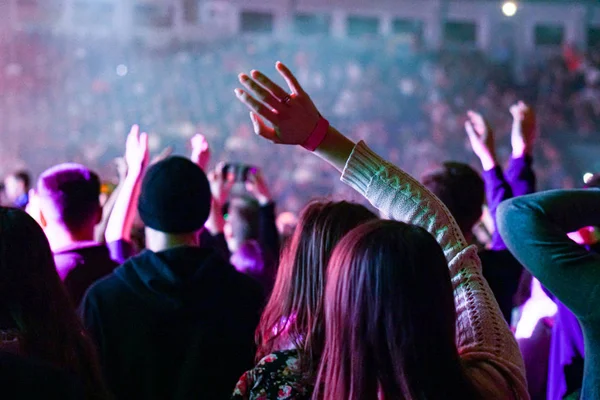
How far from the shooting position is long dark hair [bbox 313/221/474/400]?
2.93 feet

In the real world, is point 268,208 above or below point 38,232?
below

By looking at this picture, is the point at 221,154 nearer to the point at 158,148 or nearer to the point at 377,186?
the point at 158,148

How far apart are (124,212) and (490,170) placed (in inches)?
45.6

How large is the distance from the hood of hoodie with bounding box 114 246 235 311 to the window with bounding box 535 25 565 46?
10.4m

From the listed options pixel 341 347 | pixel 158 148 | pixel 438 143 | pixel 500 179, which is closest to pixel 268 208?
pixel 500 179

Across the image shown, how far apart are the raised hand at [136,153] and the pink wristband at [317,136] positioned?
1202 millimetres

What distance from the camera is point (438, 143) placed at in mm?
10328

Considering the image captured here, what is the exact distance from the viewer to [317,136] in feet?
3.68

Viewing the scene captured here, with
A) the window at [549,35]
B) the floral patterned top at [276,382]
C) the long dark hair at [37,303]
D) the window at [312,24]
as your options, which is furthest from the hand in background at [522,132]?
the window at [549,35]

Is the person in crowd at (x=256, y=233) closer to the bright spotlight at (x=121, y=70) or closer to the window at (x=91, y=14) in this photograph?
the bright spotlight at (x=121, y=70)

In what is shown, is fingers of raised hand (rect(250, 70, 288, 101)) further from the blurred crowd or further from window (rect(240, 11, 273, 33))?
window (rect(240, 11, 273, 33))

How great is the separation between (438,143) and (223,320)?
905cm

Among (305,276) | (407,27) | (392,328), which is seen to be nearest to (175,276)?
(305,276)

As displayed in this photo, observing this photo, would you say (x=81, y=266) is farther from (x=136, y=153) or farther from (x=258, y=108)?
(x=258, y=108)
